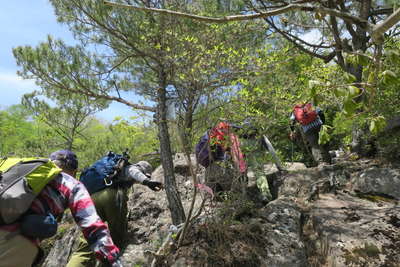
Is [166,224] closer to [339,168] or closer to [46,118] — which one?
[339,168]

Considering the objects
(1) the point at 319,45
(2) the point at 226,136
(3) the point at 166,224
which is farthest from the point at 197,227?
(1) the point at 319,45

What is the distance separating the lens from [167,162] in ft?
15.3

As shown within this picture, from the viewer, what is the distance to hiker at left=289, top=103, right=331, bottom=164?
5.02 metres

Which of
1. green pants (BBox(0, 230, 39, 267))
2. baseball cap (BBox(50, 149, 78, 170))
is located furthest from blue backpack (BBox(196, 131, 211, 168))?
green pants (BBox(0, 230, 39, 267))

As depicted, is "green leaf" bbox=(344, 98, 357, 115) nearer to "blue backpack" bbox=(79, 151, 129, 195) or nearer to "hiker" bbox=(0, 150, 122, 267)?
"hiker" bbox=(0, 150, 122, 267)

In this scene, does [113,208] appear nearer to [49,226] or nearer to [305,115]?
[49,226]

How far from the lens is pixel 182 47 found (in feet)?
13.7

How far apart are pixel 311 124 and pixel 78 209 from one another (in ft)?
15.9

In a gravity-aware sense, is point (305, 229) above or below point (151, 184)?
below

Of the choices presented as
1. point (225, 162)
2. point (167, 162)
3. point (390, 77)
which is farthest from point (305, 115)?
point (390, 77)

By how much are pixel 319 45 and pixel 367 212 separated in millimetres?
3783

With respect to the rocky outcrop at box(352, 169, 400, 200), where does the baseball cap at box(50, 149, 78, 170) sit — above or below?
above

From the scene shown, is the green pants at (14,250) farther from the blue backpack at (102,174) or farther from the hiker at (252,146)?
the hiker at (252,146)

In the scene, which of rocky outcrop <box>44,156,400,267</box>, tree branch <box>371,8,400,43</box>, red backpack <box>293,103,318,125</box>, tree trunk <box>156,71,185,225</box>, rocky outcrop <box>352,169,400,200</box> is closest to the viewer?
tree branch <box>371,8,400,43</box>
